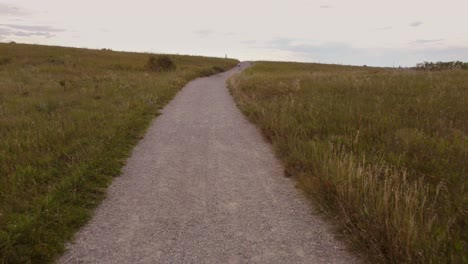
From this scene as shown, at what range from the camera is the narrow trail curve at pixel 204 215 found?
11.7 feet

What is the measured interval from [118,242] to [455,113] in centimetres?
926

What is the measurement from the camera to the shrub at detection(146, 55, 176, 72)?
32500 millimetres

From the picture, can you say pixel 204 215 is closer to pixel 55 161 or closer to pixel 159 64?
pixel 55 161

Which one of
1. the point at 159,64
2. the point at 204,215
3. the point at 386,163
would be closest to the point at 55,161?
the point at 204,215

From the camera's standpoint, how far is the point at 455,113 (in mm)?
9055

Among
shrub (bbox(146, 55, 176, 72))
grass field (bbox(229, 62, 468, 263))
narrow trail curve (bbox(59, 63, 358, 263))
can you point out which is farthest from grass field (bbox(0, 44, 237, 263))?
shrub (bbox(146, 55, 176, 72))

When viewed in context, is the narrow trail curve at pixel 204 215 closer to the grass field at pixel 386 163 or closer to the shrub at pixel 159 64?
the grass field at pixel 386 163

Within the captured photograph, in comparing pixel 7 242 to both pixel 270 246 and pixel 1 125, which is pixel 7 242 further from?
pixel 1 125

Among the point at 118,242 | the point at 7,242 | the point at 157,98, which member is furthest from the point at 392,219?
the point at 157,98

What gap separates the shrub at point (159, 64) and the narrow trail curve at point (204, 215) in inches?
1035

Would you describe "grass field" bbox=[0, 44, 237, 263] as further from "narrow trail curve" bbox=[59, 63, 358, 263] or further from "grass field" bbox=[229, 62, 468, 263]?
"grass field" bbox=[229, 62, 468, 263]

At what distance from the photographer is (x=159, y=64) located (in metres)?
33.1

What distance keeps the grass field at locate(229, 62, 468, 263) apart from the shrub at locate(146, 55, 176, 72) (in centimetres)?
2210

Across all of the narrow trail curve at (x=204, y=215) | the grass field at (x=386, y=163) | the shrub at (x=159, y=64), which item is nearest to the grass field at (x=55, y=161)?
the narrow trail curve at (x=204, y=215)
